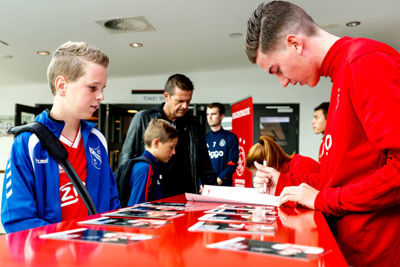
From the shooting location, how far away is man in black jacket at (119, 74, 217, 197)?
2695 mm

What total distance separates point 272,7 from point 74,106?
763mm

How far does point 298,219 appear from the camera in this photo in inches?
40.3

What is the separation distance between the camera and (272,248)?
66 cm

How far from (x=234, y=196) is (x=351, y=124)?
62cm

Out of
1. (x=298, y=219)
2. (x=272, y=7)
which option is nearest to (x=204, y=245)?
(x=298, y=219)

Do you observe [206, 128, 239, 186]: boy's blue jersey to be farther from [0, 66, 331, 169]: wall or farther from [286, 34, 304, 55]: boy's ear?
[286, 34, 304, 55]: boy's ear

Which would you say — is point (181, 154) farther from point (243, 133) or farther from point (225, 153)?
point (225, 153)

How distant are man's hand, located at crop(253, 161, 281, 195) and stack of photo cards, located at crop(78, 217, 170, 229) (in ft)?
2.31

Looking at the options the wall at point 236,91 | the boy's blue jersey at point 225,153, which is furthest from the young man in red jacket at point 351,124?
the wall at point 236,91

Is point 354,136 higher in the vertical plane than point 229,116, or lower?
lower

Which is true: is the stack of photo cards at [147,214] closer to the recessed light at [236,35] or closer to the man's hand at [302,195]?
the man's hand at [302,195]

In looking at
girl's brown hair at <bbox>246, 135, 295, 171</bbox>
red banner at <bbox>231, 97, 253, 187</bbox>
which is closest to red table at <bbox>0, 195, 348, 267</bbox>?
girl's brown hair at <bbox>246, 135, 295, 171</bbox>

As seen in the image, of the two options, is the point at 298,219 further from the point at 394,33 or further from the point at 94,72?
the point at 394,33

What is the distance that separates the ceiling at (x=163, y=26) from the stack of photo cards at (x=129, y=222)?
332 cm
